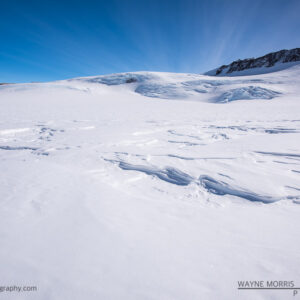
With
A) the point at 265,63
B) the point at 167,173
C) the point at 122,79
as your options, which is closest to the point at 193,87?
the point at 122,79

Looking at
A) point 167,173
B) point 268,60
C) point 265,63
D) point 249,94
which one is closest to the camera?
point 167,173

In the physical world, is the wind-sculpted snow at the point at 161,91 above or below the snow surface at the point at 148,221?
above

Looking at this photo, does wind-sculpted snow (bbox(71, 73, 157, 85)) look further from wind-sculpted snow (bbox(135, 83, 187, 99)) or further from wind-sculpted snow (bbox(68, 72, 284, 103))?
wind-sculpted snow (bbox(135, 83, 187, 99))

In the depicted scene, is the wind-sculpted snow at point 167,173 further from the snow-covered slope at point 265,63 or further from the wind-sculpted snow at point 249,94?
the snow-covered slope at point 265,63

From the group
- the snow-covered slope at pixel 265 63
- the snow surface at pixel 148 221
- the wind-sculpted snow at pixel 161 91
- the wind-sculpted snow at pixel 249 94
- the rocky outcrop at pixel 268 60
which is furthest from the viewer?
the rocky outcrop at pixel 268 60

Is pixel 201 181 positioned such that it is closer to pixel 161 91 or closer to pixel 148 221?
pixel 148 221

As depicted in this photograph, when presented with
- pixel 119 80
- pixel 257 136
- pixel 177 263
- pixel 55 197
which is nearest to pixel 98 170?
pixel 55 197

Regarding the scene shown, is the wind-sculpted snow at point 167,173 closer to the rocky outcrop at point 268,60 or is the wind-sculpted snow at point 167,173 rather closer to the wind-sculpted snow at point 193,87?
the wind-sculpted snow at point 193,87

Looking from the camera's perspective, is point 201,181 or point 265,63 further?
point 265,63

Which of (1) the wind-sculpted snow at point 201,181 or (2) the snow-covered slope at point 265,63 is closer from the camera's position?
(1) the wind-sculpted snow at point 201,181

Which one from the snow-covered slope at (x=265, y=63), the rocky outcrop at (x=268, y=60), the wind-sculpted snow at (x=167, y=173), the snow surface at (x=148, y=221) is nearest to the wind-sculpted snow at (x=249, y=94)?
the snow surface at (x=148, y=221)

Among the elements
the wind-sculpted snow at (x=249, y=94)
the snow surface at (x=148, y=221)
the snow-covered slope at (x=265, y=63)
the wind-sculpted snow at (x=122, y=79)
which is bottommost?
the snow surface at (x=148, y=221)

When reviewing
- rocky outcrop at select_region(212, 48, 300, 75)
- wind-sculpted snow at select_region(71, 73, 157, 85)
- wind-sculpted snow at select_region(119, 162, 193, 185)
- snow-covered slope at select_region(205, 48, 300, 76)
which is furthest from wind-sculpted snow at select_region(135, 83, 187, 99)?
rocky outcrop at select_region(212, 48, 300, 75)

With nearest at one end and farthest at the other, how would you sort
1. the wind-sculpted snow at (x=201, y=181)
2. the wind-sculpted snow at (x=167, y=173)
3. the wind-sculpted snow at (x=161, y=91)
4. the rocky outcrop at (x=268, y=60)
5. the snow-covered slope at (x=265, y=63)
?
the wind-sculpted snow at (x=201, y=181) < the wind-sculpted snow at (x=167, y=173) < the wind-sculpted snow at (x=161, y=91) < the snow-covered slope at (x=265, y=63) < the rocky outcrop at (x=268, y=60)
